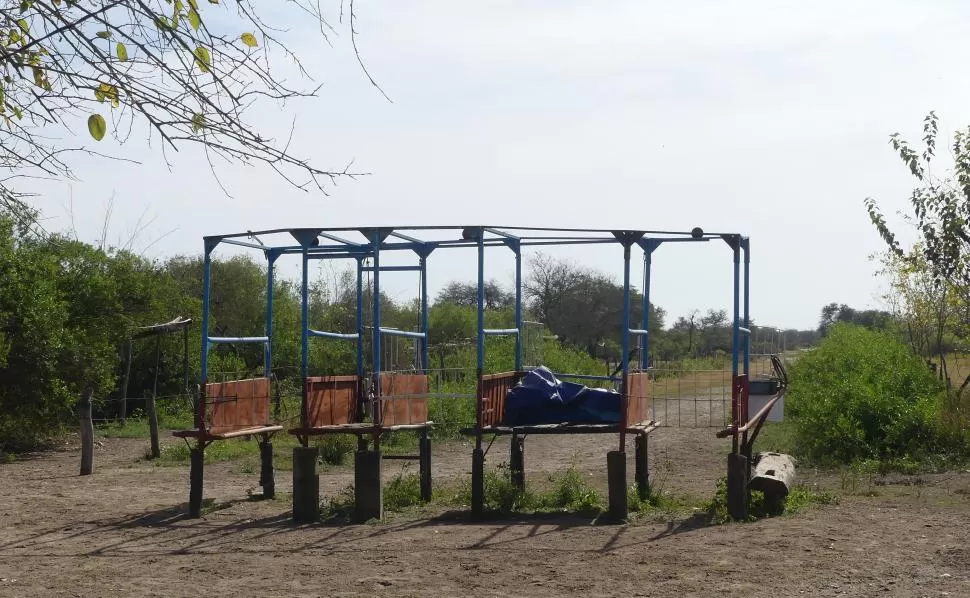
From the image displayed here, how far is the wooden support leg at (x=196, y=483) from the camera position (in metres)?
12.4

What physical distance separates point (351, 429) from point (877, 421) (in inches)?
368

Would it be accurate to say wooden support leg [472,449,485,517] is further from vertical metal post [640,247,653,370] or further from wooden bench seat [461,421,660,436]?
vertical metal post [640,247,653,370]

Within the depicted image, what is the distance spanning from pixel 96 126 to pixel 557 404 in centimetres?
760

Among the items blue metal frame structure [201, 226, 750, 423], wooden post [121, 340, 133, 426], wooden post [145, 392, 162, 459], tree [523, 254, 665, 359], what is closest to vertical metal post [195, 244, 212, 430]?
blue metal frame structure [201, 226, 750, 423]

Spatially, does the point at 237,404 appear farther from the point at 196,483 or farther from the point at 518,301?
the point at 518,301

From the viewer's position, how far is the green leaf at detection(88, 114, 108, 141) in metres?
5.44

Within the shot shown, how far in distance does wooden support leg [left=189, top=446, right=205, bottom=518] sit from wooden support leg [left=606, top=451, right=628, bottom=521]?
4.29 meters

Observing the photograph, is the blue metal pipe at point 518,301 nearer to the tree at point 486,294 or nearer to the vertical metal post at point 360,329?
the vertical metal post at point 360,329

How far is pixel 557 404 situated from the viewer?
1235cm

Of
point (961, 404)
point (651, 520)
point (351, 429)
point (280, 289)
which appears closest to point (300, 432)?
point (351, 429)

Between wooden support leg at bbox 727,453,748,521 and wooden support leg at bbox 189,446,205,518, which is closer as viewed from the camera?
wooden support leg at bbox 727,453,748,521

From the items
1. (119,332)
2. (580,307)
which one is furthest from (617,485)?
(580,307)

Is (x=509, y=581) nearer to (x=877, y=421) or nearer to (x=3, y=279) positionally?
(x=877, y=421)

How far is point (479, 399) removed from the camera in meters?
11.9
